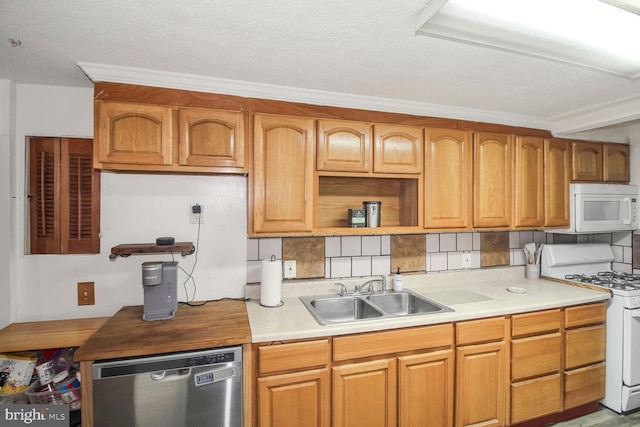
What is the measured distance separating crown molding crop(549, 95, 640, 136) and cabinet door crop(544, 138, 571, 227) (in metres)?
0.12

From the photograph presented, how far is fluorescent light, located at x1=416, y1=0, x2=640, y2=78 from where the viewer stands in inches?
43.9

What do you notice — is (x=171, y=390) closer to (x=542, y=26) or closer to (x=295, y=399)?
(x=295, y=399)

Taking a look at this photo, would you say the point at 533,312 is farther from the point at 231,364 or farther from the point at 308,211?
the point at 231,364

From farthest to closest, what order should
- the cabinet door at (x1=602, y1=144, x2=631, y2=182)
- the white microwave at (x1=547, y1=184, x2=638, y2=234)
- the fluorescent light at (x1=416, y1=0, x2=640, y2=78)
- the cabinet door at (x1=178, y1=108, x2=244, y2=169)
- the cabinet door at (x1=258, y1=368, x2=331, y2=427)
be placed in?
1. the cabinet door at (x1=602, y1=144, x2=631, y2=182)
2. the white microwave at (x1=547, y1=184, x2=638, y2=234)
3. the cabinet door at (x1=178, y1=108, x2=244, y2=169)
4. the cabinet door at (x1=258, y1=368, x2=331, y2=427)
5. the fluorescent light at (x1=416, y1=0, x2=640, y2=78)

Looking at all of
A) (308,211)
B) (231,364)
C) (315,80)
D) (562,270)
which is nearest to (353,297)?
(308,211)

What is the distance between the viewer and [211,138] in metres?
1.85

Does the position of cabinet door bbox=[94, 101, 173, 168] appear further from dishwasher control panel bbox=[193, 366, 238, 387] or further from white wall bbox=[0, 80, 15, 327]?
dishwasher control panel bbox=[193, 366, 238, 387]

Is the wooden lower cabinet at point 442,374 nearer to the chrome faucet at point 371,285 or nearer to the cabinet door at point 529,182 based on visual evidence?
the chrome faucet at point 371,285

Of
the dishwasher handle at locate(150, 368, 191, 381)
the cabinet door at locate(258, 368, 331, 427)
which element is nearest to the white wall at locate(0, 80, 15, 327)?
the dishwasher handle at locate(150, 368, 191, 381)

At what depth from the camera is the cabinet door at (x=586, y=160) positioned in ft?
8.80

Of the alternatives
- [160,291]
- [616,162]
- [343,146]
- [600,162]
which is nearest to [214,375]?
[160,291]

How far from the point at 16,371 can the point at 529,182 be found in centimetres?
355

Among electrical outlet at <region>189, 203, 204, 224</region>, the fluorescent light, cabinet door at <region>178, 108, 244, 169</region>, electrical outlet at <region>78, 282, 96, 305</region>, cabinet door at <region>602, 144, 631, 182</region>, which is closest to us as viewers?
the fluorescent light

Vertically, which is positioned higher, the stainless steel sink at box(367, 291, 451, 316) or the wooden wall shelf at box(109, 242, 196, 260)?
the wooden wall shelf at box(109, 242, 196, 260)
